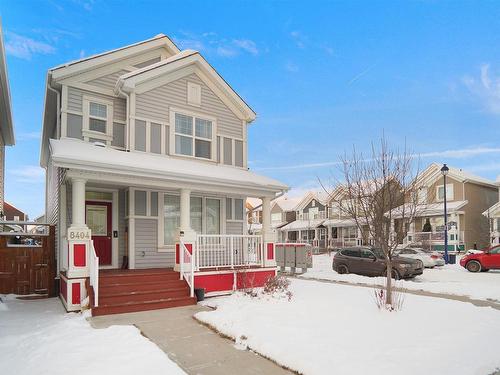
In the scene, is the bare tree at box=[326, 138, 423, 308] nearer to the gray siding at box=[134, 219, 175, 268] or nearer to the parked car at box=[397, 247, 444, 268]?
the gray siding at box=[134, 219, 175, 268]

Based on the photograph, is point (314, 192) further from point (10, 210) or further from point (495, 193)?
point (10, 210)

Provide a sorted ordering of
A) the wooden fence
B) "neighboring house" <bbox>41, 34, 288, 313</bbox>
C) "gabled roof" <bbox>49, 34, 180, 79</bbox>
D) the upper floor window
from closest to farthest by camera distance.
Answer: "neighboring house" <bbox>41, 34, 288, 313</bbox>, the wooden fence, "gabled roof" <bbox>49, 34, 180, 79</bbox>, the upper floor window

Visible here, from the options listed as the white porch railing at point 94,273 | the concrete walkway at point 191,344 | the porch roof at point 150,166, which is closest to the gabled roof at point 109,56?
the porch roof at point 150,166

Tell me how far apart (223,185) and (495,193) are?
112ft

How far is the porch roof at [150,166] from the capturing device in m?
8.77

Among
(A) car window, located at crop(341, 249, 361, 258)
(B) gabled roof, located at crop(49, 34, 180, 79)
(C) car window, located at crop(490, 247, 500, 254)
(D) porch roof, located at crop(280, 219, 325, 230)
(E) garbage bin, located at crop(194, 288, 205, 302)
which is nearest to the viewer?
(E) garbage bin, located at crop(194, 288, 205, 302)

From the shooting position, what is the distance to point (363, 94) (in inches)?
837

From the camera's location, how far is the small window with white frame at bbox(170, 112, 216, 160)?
497 inches

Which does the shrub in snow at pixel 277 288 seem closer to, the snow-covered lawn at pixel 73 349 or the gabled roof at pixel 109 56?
the snow-covered lawn at pixel 73 349

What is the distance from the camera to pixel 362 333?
640cm

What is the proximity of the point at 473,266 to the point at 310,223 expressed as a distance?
2602cm

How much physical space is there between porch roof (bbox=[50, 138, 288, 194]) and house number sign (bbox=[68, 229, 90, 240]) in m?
1.45

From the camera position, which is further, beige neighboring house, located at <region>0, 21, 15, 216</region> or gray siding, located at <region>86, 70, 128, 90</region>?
gray siding, located at <region>86, 70, 128, 90</region>

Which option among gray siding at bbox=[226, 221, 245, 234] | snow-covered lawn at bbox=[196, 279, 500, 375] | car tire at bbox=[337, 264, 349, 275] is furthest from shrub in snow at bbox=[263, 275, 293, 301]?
car tire at bbox=[337, 264, 349, 275]
